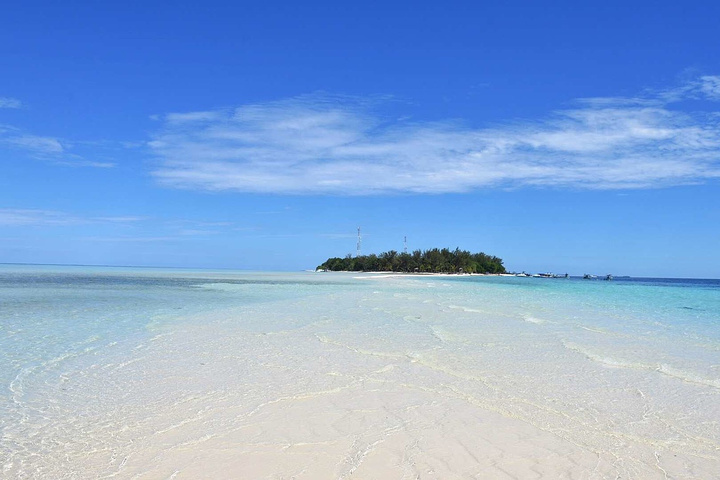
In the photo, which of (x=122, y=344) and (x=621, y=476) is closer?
(x=621, y=476)

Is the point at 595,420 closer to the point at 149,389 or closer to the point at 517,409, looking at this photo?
the point at 517,409

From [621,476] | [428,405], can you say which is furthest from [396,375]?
[621,476]

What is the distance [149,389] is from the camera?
6941 mm

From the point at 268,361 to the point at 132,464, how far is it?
462cm

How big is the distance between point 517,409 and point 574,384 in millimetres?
1902

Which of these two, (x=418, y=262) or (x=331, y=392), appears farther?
(x=418, y=262)

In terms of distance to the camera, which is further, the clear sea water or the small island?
the small island

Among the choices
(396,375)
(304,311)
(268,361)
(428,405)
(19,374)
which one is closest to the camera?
(428,405)

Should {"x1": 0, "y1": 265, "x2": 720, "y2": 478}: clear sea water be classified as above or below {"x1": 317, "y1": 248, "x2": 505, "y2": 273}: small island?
below

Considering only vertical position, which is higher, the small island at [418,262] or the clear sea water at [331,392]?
the small island at [418,262]

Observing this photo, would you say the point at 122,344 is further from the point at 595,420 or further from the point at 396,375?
the point at 595,420

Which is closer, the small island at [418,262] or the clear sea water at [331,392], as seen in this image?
the clear sea water at [331,392]

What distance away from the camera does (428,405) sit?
6.47 metres

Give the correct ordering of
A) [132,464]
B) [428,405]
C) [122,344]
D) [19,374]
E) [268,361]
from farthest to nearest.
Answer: [122,344], [268,361], [19,374], [428,405], [132,464]
